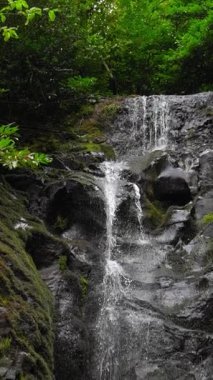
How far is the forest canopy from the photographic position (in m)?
10.6

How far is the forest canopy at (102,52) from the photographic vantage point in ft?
34.8

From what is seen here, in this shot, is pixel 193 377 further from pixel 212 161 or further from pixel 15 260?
pixel 212 161

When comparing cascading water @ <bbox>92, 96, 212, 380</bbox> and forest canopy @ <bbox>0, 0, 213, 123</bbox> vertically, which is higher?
forest canopy @ <bbox>0, 0, 213, 123</bbox>

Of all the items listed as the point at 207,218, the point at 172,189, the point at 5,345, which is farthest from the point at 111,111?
the point at 5,345

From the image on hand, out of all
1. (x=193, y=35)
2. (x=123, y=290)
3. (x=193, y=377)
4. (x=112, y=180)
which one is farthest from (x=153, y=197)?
(x=193, y=35)

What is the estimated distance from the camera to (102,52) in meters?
14.6

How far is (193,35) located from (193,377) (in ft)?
38.7

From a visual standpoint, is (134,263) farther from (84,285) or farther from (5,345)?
(5,345)

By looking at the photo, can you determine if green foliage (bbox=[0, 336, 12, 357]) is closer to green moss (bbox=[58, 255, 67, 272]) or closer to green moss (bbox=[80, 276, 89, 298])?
green moss (bbox=[58, 255, 67, 272])

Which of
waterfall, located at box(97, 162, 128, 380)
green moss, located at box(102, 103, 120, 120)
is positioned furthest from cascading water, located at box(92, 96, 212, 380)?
green moss, located at box(102, 103, 120, 120)

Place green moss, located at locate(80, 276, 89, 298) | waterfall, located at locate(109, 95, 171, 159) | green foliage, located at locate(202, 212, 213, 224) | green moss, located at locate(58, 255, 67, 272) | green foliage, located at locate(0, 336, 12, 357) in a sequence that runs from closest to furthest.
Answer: green foliage, located at locate(0, 336, 12, 357)
green moss, located at locate(58, 255, 67, 272)
green moss, located at locate(80, 276, 89, 298)
green foliage, located at locate(202, 212, 213, 224)
waterfall, located at locate(109, 95, 171, 159)

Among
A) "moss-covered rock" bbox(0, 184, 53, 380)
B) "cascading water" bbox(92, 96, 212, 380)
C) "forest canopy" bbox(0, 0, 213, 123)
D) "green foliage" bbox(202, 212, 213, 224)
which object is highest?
"forest canopy" bbox(0, 0, 213, 123)

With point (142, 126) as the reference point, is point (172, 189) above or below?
below

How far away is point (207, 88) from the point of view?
1630 cm
